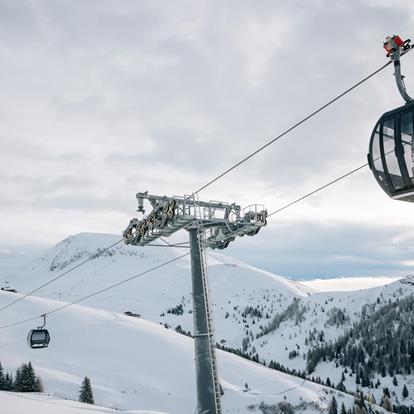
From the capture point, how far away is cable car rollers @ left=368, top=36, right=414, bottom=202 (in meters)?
12.6

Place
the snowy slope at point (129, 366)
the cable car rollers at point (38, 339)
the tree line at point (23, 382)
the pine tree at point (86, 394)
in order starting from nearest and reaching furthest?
the cable car rollers at point (38, 339), the tree line at point (23, 382), the pine tree at point (86, 394), the snowy slope at point (129, 366)

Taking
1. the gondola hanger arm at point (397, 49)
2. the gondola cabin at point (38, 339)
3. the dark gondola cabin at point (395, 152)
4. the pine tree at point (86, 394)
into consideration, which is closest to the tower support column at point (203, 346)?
the dark gondola cabin at point (395, 152)

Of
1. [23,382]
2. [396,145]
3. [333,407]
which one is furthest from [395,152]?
[333,407]

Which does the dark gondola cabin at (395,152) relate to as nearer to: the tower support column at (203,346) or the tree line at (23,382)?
the tower support column at (203,346)

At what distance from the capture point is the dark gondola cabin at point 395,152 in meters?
13.1

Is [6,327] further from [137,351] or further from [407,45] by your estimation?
[407,45]

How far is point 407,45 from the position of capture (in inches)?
490

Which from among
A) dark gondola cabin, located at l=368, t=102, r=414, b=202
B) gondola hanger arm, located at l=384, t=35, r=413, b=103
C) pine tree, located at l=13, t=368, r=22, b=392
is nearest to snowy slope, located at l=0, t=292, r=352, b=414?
pine tree, located at l=13, t=368, r=22, b=392

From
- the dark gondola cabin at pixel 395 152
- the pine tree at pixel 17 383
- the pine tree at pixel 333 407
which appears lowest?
the pine tree at pixel 333 407

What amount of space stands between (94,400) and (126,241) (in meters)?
70.2

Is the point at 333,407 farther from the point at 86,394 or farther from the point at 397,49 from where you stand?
the point at 397,49

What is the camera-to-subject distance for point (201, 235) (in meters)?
21.8

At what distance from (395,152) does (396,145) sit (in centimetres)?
20

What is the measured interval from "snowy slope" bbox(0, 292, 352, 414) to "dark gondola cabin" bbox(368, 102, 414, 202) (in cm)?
8031
